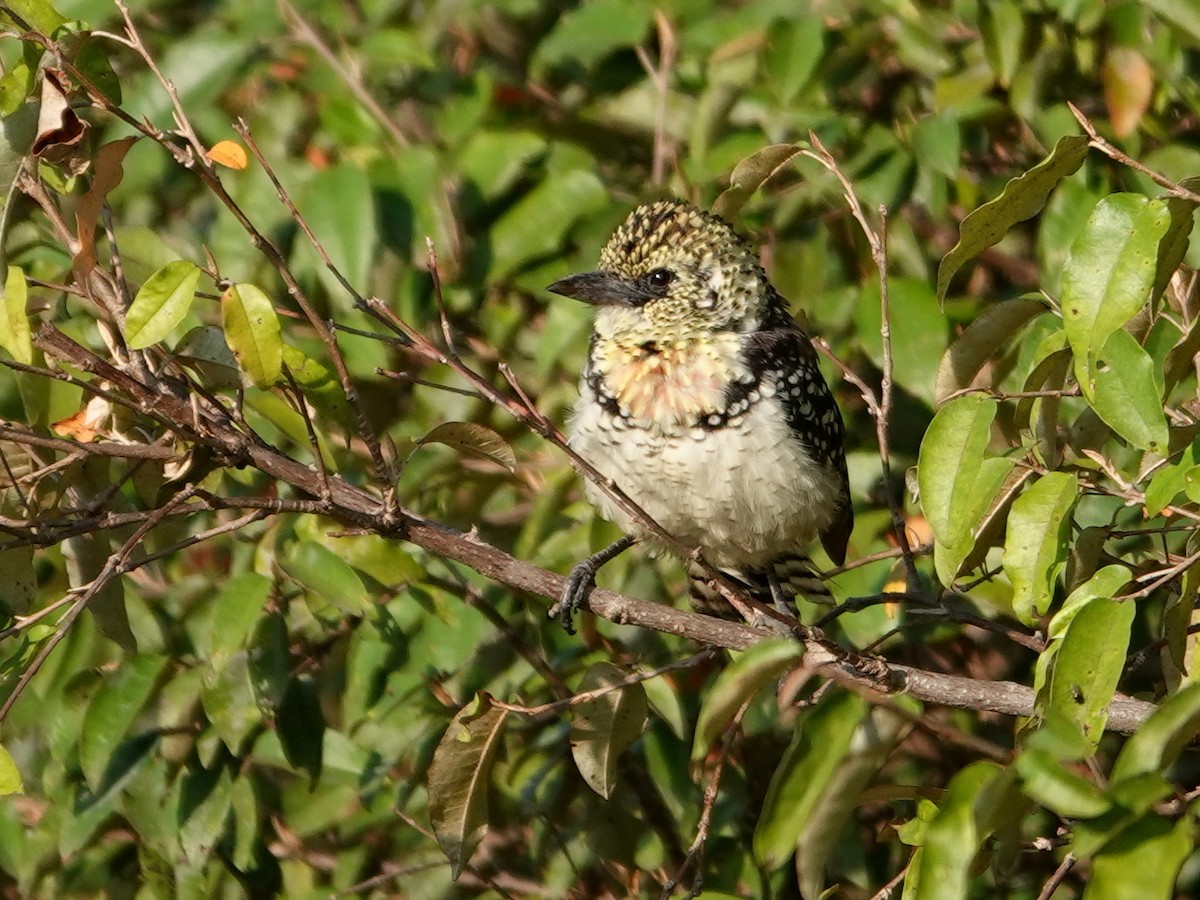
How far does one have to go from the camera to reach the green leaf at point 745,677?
182cm

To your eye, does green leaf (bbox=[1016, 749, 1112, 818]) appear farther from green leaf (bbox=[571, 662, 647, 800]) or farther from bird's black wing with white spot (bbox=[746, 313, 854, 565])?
bird's black wing with white spot (bbox=[746, 313, 854, 565])

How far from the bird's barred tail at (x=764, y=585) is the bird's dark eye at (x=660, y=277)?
0.60 metres

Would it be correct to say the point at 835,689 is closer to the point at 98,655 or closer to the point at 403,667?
the point at 403,667

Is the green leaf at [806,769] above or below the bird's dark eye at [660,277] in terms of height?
below

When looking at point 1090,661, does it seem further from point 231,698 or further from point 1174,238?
point 231,698

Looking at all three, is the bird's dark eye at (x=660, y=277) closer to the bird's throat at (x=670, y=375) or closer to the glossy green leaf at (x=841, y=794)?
the bird's throat at (x=670, y=375)

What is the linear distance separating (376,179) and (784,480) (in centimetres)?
108

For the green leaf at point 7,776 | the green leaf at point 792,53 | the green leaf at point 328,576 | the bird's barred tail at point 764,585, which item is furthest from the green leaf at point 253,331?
the green leaf at point 792,53

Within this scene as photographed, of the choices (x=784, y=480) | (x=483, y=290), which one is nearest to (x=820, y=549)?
(x=784, y=480)

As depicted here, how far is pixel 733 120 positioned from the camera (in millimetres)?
3635

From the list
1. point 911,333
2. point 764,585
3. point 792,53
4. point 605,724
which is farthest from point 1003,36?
point 605,724

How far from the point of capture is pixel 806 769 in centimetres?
203

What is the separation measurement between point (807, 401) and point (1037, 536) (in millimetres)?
1327

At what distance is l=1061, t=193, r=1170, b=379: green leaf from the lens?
Result: 1.86 m
